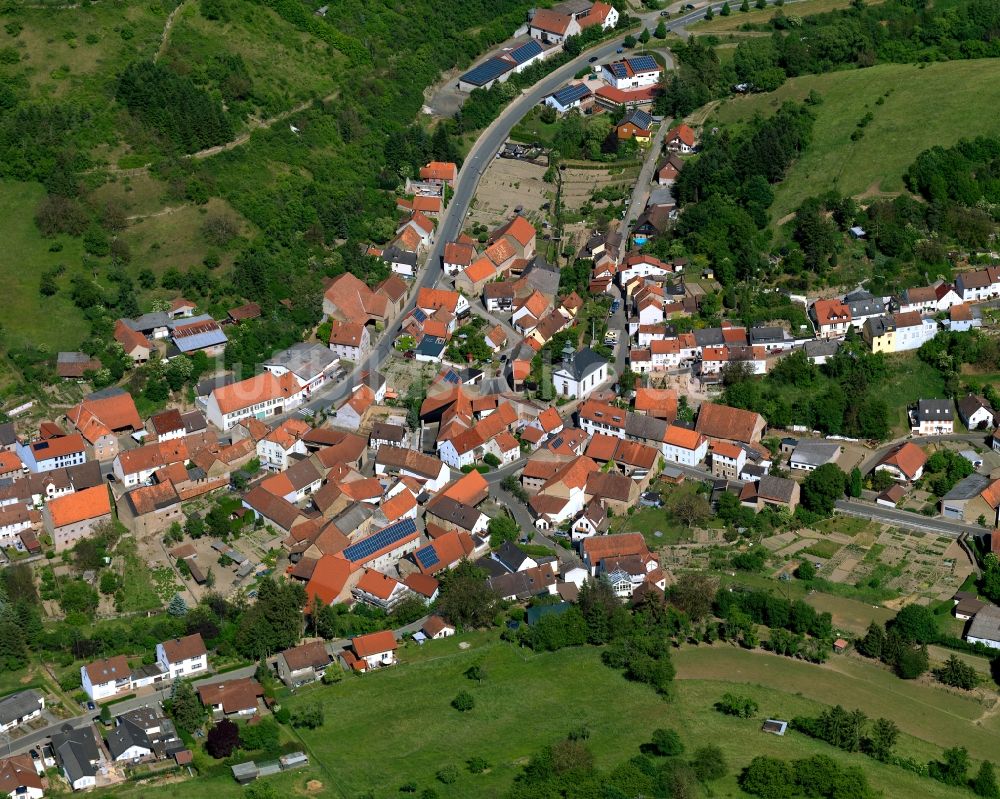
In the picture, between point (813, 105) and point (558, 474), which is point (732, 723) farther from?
point (813, 105)

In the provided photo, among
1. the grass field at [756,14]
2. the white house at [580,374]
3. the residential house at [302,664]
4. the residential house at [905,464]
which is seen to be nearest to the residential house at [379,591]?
the residential house at [302,664]

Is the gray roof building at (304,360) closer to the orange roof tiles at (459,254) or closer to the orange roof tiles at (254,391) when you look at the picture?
the orange roof tiles at (254,391)

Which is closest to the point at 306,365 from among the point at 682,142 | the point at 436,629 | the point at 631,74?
the point at 436,629

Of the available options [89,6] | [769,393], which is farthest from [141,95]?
[769,393]

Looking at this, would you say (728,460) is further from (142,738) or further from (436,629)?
(142,738)

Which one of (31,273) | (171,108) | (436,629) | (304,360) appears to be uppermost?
(171,108)

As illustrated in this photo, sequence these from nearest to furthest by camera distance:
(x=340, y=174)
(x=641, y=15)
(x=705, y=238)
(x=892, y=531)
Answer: (x=892, y=531) → (x=705, y=238) → (x=340, y=174) → (x=641, y=15)
